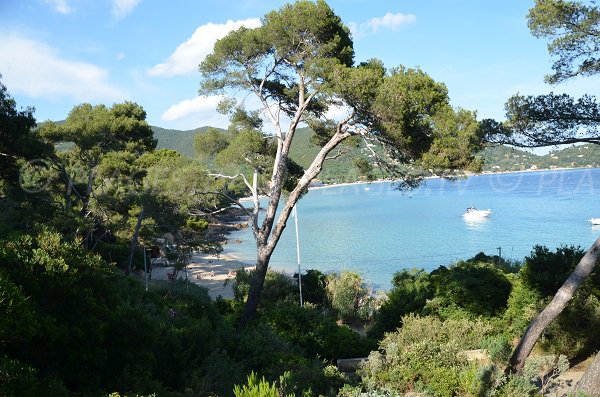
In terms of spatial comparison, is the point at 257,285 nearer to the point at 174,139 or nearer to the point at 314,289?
the point at 314,289

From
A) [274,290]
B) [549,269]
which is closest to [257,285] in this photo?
[274,290]

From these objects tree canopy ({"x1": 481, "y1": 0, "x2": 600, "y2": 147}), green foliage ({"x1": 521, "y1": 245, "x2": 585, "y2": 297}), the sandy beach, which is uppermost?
tree canopy ({"x1": 481, "y1": 0, "x2": 600, "y2": 147})

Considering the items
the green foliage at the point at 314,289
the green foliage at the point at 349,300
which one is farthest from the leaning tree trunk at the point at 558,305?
the green foliage at the point at 314,289

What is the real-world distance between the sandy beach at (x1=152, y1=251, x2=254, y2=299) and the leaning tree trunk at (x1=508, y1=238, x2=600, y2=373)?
594 inches

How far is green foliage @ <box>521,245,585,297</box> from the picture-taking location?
8.63 metres

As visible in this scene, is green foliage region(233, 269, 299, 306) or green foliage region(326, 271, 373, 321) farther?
green foliage region(326, 271, 373, 321)

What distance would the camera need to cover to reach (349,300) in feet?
51.2

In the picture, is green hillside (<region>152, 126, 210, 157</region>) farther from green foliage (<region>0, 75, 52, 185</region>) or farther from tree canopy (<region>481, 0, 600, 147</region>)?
tree canopy (<region>481, 0, 600, 147</region>)

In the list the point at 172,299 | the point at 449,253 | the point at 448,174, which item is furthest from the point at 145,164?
the point at 449,253

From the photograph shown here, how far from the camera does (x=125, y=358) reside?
4.36 metres

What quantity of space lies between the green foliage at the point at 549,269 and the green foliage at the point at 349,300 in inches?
287

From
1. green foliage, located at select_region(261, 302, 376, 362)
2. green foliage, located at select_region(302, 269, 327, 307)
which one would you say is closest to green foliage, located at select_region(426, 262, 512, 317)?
green foliage, located at select_region(261, 302, 376, 362)

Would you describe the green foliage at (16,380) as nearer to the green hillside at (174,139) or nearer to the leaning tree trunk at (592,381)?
the leaning tree trunk at (592,381)

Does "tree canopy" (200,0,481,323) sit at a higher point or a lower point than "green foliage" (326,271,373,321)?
higher
